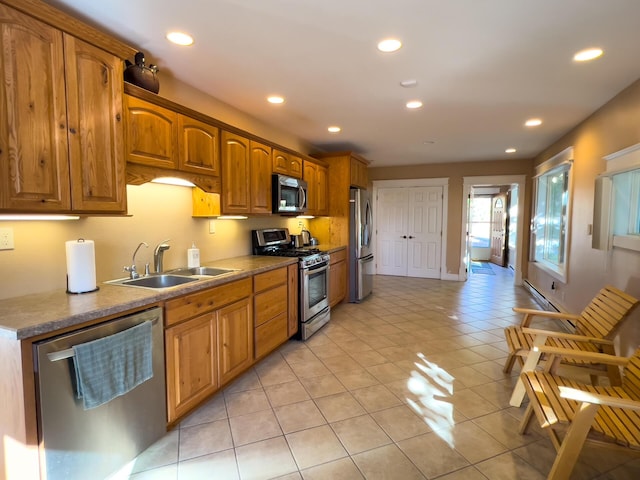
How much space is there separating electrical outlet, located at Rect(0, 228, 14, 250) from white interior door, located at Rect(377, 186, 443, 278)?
6.30 metres

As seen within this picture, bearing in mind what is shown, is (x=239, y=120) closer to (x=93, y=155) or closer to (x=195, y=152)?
(x=195, y=152)

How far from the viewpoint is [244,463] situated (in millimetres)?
1762

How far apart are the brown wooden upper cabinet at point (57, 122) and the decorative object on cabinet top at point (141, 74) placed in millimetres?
168

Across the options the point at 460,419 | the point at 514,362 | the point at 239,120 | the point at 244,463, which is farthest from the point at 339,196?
the point at 244,463

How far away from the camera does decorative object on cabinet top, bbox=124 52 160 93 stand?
2.05 meters

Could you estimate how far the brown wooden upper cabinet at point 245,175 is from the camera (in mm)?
2811

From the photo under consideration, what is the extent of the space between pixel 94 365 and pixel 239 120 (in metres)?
2.67

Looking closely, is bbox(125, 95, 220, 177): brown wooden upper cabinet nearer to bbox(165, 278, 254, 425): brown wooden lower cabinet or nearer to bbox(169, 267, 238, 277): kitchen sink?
bbox(169, 267, 238, 277): kitchen sink

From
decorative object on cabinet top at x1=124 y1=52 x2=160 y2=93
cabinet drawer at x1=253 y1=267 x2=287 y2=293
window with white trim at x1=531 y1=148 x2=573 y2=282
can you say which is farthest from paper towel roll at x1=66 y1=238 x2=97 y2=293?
window with white trim at x1=531 y1=148 x2=573 y2=282

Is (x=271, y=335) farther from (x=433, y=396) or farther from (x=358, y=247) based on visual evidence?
(x=358, y=247)

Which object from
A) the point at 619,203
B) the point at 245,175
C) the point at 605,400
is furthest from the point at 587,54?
the point at 245,175

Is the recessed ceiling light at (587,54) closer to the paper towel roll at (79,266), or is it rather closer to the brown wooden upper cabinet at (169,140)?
the brown wooden upper cabinet at (169,140)

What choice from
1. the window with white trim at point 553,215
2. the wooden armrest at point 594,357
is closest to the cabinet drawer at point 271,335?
the wooden armrest at point 594,357

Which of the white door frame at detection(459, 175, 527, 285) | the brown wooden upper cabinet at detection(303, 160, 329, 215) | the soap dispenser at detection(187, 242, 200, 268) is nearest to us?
the soap dispenser at detection(187, 242, 200, 268)
